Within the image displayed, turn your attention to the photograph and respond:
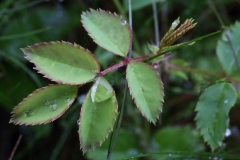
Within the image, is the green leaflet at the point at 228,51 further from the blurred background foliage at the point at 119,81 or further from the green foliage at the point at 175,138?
the green foliage at the point at 175,138

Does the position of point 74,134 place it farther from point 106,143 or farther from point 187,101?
point 187,101

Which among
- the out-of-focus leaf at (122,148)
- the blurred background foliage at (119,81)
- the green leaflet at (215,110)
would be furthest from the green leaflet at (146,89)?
the out-of-focus leaf at (122,148)

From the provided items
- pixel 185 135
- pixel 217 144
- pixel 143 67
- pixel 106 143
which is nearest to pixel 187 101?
pixel 185 135

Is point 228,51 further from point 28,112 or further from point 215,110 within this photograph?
point 28,112

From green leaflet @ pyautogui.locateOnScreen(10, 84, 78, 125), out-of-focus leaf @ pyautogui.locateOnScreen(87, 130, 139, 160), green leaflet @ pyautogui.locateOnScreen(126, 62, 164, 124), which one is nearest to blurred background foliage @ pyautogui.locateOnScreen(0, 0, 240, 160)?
out-of-focus leaf @ pyautogui.locateOnScreen(87, 130, 139, 160)

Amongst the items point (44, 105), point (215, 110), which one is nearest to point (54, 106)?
point (44, 105)
